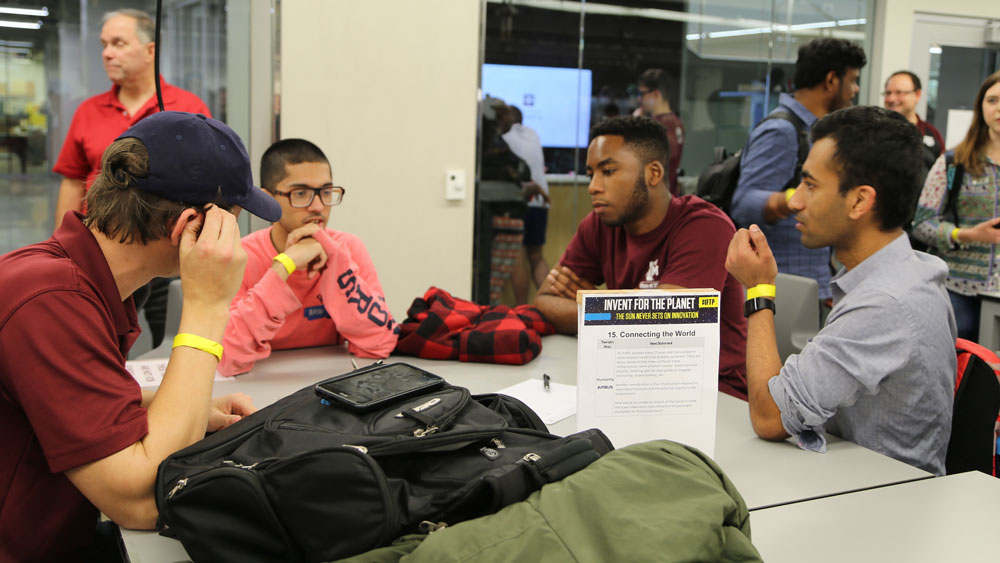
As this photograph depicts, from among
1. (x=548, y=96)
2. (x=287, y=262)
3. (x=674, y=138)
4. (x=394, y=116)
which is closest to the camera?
(x=287, y=262)

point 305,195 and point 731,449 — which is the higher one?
point 305,195

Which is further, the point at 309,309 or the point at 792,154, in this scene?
the point at 792,154

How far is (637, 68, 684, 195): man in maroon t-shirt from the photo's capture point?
16.1 ft

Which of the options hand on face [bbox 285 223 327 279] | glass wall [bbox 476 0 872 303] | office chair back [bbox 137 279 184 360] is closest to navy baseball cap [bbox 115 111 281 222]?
hand on face [bbox 285 223 327 279]

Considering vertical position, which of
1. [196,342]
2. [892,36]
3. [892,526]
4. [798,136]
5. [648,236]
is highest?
[892,36]

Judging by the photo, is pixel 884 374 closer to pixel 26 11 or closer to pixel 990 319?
pixel 990 319

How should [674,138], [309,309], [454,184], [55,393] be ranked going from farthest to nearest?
[674,138] < [454,184] < [309,309] < [55,393]

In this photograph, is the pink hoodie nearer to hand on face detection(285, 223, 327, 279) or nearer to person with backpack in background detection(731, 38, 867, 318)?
hand on face detection(285, 223, 327, 279)

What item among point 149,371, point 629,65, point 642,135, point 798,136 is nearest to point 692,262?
point 642,135

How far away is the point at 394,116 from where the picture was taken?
13.8ft

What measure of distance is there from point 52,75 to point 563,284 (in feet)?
8.74

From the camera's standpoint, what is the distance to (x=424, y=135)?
4297 mm

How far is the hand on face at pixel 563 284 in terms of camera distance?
8.87 ft

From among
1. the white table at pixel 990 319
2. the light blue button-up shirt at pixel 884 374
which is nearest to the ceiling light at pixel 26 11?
the light blue button-up shirt at pixel 884 374
